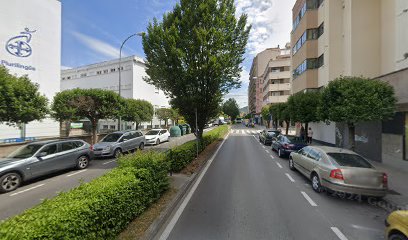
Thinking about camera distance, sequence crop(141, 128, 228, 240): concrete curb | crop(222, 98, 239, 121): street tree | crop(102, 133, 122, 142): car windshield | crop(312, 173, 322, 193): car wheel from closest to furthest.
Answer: crop(141, 128, 228, 240): concrete curb < crop(312, 173, 322, 193): car wheel < crop(102, 133, 122, 142): car windshield < crop(222, 98, 239, 121): street tree

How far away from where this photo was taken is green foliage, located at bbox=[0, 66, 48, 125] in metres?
10.2

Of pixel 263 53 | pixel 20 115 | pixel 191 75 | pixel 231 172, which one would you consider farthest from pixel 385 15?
pixel 263 53

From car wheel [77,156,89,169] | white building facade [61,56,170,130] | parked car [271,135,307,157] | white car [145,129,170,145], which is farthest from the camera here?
white building facade [61,56,170,130]

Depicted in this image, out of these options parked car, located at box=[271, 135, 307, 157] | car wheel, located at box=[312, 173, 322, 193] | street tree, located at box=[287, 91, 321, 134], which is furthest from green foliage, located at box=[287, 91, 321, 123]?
car wheel, located at box=[312, 173, 322, 193]

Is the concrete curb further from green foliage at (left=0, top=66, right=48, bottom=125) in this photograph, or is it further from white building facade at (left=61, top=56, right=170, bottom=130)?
white building facade at (left=61, top=56, right=170, bottom=130)

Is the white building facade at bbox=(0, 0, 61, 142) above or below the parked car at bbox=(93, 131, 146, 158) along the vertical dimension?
above

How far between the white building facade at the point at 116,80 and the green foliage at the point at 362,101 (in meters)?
34.4

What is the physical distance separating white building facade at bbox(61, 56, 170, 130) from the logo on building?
57.5 feet

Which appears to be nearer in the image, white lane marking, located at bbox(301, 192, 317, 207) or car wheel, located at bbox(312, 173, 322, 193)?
white lane marking, located at bbox(301, 192, 317, 207)

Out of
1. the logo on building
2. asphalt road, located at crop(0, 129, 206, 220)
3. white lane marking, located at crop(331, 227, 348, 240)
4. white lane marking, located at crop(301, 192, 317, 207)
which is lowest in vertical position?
asphalt road, located at crop(0, 129, 206, 220)

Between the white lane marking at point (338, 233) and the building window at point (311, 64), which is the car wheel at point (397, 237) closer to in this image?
the white lane marking at point (338, 233)

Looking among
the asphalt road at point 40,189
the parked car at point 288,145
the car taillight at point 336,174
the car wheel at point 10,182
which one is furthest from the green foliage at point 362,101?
the car wheel at point 10,182

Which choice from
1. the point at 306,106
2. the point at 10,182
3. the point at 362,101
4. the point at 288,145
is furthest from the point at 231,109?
the point at 10,182

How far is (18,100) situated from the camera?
1077cm
